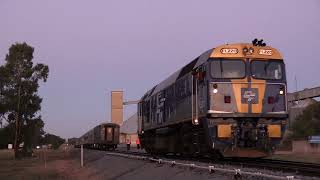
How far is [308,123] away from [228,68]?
55149mm

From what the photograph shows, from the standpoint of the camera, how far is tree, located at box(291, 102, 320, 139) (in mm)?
70188

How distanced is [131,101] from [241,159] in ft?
264

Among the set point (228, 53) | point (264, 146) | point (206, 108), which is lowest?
point (264, 146)

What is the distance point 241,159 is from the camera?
21.7 meters

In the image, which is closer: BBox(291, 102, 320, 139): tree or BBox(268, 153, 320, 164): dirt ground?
BBox(268, 153, 320, 164): dirt ground

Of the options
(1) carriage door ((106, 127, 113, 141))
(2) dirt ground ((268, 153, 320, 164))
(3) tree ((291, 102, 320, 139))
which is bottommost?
(2) dirt ground ((268, 153, 320, 164))

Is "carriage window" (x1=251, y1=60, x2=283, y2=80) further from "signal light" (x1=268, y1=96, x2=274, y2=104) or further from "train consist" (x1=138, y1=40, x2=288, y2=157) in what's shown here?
"signal light" (x1=268, y1=96, x2=274, y2=104)

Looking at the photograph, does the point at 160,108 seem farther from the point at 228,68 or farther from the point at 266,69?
the point at 266,69

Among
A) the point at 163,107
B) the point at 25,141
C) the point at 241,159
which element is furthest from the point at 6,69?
the point at 241,159

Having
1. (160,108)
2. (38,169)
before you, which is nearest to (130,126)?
(38,169)

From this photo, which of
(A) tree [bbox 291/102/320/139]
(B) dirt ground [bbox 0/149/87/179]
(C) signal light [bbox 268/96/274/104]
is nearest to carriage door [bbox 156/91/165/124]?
(B) dirt ground [bbox 0/149/87/179]

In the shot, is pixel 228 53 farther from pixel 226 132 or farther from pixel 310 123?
pixel 310 123

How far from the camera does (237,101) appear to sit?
18516 mm

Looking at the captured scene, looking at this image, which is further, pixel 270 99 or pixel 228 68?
pixel 228 68
